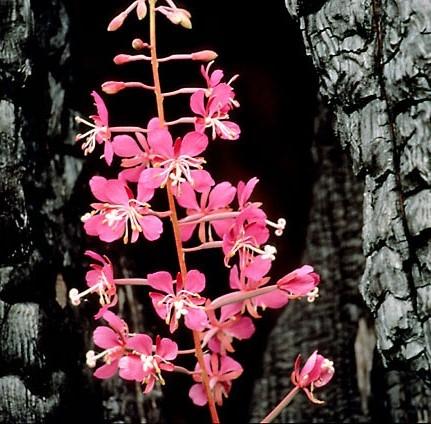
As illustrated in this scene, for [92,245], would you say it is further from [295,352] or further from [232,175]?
[295,352]

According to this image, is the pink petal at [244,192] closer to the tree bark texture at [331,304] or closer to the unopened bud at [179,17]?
the unopened bud at [179,17]

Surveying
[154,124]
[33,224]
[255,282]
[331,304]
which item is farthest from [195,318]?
[331,304]

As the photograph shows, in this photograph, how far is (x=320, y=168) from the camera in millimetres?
1677

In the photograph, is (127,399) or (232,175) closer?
(127,399)

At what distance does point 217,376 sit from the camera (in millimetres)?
1273

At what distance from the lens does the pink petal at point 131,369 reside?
110 centimetres

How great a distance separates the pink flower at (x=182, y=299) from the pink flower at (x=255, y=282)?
8 centimetres

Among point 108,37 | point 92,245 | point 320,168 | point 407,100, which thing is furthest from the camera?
point 320,168

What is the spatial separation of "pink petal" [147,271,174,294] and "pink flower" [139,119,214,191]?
0.34 feet

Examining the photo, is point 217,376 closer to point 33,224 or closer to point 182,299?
point 182,299

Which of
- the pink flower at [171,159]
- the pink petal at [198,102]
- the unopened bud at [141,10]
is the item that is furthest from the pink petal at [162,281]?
the unopened bud at [141,10]

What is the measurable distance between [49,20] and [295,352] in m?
0.75

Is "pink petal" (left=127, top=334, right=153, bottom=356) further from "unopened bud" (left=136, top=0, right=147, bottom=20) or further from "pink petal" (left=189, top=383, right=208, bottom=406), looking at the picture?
"unopened bud" (left=136, top=0, right=147, bottom=20)

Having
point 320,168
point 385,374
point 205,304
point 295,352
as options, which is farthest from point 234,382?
point 205,304
